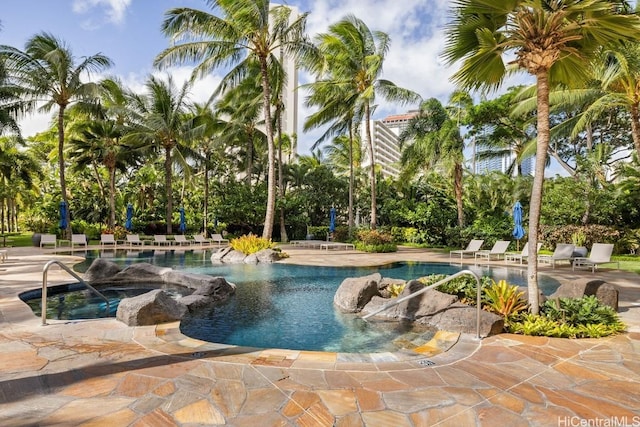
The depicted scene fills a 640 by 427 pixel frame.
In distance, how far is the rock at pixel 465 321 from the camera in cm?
523

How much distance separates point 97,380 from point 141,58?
15765mm

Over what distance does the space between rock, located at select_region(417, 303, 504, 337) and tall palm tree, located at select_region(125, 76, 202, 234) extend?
19715 mm

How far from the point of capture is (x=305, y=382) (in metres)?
3.54

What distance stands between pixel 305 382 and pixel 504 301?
12.2 ft

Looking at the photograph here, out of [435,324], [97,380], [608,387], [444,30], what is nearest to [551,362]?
[608,387]

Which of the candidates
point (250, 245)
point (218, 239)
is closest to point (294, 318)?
point (250, 245)

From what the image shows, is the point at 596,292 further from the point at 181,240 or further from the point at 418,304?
the point at 181,240

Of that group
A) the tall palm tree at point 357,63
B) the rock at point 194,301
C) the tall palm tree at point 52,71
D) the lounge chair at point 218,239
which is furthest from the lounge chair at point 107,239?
the rock at point 194,301

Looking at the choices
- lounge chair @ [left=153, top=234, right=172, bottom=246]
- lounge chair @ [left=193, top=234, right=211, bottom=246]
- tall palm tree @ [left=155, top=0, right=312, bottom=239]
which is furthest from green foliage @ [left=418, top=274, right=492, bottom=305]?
lounge chair @ [left=193, top=234, right=211, bottom=246]

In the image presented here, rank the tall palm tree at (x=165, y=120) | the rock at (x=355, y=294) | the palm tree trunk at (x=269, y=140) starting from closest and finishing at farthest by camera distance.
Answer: the rock at (x=355, y=294) → the palm tree trunk at (x=269, y=140) → the tall palm tree at (x=165, y=120)

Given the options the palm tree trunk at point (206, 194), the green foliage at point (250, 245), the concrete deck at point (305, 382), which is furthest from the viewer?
the palm tree trunk at point (206, 194)

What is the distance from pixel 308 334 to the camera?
6.17 m

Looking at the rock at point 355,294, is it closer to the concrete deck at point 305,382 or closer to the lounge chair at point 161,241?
the concrete deck at point 305,382

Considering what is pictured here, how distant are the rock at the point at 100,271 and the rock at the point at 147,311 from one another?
4.88 metres
